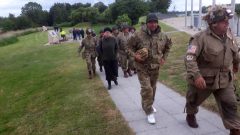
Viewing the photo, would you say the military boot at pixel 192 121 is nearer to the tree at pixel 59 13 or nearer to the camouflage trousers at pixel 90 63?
the camouflage trousers at pixel 90 63

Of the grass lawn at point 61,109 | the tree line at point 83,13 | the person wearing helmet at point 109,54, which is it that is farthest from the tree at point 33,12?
the person wearing helmet at point 109,54

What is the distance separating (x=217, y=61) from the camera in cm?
511

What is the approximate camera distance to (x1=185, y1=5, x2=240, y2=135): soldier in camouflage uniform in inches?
198

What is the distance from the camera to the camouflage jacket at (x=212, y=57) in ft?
16.6

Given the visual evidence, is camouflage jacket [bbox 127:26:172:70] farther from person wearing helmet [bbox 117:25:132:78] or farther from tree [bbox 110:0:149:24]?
tree [bbox 110:0:149:24]

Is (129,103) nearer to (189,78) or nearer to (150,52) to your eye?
(150,52)

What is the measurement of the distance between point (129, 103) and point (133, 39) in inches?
88.2

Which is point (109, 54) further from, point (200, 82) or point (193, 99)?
point (200, 82)

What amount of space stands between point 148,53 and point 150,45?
5.7 inches

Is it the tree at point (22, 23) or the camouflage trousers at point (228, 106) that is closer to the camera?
the camouflage trousers at point (228, 106)

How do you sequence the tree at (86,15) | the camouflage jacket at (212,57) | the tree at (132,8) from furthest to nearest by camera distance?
the tree at (86,15) < the tree at (132,8) < the camouflage jacket at (212,57)

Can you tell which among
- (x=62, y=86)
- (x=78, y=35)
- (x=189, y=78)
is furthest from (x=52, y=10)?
(x=189, y=78)

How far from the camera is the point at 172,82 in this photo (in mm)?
10328

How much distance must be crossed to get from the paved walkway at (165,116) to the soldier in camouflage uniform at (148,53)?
30 cm
